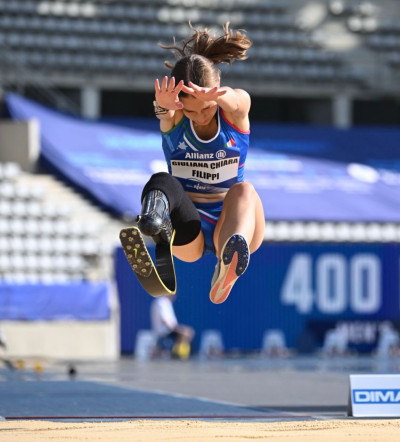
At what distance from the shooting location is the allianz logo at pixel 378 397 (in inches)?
330

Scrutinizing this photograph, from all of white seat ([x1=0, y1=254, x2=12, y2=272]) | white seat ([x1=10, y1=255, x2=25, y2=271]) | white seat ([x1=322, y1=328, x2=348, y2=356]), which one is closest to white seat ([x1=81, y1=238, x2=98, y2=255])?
white seat ([x1=10, y1=255, x2=25, y2=271])

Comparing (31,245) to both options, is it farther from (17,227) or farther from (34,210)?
(34,210)

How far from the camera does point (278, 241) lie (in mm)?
21500

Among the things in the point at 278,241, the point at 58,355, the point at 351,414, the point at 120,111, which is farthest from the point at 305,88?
the point at 351,414

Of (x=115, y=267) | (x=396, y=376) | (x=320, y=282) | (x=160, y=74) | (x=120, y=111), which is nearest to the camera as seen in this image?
(x=396, y=376)

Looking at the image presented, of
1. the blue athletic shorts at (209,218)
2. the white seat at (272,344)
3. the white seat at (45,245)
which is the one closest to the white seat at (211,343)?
the white seat at (272,344)

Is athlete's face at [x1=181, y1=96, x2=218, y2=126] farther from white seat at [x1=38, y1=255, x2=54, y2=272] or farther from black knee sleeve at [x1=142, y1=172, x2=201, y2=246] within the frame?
white seat at [x1=38, y1=255, x2=54, y2=272]

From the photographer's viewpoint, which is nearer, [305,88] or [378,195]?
[378,195]

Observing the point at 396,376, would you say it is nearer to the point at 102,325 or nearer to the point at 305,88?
the point at 102,325

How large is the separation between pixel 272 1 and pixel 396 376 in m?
21.1

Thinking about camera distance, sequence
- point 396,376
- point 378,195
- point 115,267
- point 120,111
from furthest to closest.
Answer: point 120,111 < point 378,195 < point 115,267 < point 396,376

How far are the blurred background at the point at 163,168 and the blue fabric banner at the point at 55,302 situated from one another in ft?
0.08

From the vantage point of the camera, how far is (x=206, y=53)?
26.3 feet

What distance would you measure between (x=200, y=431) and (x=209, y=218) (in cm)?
176
